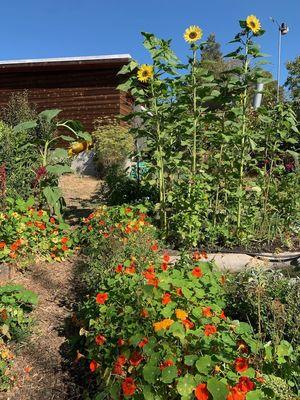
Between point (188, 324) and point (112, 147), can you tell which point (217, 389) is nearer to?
point (188, 324)

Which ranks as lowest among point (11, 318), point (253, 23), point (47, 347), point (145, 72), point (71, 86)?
point (47, 347)

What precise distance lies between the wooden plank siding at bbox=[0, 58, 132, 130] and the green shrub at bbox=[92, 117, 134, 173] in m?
1.91

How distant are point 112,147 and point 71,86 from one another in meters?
4.03

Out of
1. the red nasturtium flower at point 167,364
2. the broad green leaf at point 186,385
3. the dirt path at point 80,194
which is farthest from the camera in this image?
the dirt path at point 80,194

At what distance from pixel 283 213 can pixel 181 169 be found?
1611 millimetres

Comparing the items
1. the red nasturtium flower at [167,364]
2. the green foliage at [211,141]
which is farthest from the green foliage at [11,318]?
the green foliage at [211,141]

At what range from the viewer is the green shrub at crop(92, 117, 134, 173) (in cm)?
1116

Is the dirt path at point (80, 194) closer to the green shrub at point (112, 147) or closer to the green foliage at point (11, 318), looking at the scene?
the green shrub at point (112, 147)

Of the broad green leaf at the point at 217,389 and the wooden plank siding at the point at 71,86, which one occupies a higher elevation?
the wooden plank siding at the point at 71,86

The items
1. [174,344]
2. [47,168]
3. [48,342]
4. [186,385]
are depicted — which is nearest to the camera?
[186,385]

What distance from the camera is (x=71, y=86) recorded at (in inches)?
559

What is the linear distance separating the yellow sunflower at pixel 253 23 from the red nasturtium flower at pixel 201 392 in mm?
4081

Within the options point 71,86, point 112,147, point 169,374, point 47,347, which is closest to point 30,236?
point 47,347

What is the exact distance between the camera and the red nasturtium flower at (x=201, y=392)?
1995 millimetres
